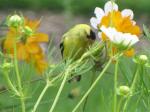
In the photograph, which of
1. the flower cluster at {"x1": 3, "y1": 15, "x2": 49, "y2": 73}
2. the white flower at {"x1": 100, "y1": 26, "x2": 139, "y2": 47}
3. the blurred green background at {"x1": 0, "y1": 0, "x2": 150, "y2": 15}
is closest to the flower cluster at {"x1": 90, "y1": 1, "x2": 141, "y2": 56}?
the white flower at {"x1": 100, "y1": 26, "x2": 139, "y2": 47}

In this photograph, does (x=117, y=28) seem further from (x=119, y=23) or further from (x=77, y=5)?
(x=77, y=5)

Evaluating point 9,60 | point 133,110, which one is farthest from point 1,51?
point 133,110

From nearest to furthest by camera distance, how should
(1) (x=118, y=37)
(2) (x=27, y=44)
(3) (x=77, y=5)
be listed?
1. (1) (x=118, y=37)
2. (2) (x=27, y=44)
3. (3) (x=77, y=5)

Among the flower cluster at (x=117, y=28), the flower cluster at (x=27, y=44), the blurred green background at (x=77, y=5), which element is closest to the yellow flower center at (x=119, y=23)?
the flower cluster at (x=117, y=28)

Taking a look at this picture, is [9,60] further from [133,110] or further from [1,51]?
[133,110]

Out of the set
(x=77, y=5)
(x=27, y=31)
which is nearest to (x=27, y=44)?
(x=27, y=31)

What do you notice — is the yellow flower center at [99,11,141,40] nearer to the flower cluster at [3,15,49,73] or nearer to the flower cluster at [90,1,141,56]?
the flower cluster at [90,1,141,56]

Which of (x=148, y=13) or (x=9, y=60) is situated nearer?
(x=9, y=60)

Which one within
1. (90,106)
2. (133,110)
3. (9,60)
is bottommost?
(90,106)
